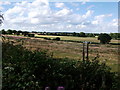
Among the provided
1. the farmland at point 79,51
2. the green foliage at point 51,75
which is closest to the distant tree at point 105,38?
the farmland at point 79,51

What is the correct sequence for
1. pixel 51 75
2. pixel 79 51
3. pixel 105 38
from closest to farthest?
1. pixel 51 75
2. pixel 79 51
3. pixel 105 38

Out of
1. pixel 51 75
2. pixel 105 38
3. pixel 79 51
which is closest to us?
pixel 51 75

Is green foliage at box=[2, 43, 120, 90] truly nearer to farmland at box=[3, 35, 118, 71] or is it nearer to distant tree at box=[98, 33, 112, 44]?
farmland at box=[3, 35, 118, 71]

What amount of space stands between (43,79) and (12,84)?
0.56 m

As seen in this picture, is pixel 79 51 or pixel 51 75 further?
pixel 79 51

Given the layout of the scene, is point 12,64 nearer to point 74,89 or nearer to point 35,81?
point 35,81

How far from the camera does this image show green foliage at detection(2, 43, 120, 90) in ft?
11.1

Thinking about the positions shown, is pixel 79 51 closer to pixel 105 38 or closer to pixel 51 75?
pixel 105 38

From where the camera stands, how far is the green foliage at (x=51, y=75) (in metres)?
3.38

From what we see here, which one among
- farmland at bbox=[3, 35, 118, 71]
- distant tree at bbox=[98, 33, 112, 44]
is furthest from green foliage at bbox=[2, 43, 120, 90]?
distant tree at bbox=[98, 33, 112, 44]

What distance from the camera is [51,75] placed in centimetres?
357

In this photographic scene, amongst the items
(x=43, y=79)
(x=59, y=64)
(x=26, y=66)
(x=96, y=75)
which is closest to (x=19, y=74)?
(x=26, y=66)

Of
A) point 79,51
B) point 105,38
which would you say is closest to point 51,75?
point 79,51

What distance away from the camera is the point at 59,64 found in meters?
4.02
